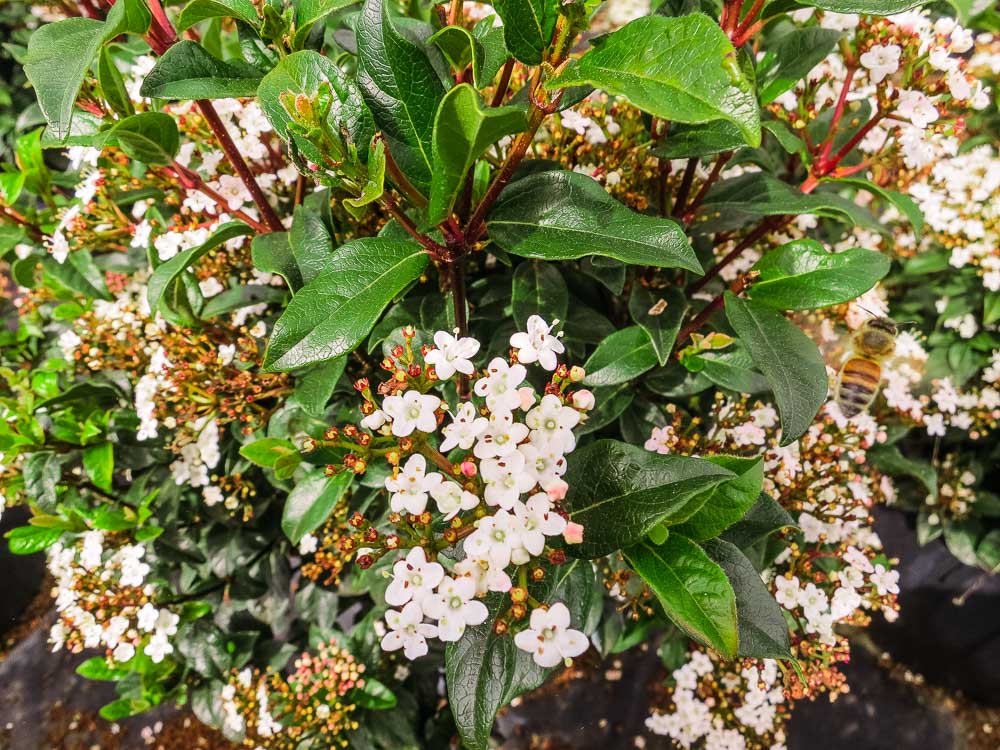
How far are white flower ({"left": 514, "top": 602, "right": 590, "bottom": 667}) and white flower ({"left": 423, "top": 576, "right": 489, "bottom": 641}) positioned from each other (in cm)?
5

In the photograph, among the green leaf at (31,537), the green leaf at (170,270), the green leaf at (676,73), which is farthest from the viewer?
the green leaf at (31,537)

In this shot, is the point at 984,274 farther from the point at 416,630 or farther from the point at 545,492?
the point at 416,630

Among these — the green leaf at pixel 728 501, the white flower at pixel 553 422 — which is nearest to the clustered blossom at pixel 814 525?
the green leaf at pixel 728 501

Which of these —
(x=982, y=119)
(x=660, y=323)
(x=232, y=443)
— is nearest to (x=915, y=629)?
(x=982, y=119)

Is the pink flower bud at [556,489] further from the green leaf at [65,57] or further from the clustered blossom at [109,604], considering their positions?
the clustered blossom at [109,604]

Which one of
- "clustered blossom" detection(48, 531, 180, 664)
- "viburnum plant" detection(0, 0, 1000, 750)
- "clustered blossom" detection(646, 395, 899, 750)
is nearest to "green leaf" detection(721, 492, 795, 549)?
"viburnum plant" detection(0, 0, 1000, 750)

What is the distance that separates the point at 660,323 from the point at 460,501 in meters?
0.42

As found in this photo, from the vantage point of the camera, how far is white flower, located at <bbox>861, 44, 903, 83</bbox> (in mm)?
844

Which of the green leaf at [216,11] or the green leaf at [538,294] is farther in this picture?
the green leaf at [538,294]

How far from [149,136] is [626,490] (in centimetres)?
74

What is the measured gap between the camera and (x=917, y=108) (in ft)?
2.76

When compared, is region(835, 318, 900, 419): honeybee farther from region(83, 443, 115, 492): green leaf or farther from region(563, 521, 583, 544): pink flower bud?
region(83, 443, 115, 492): green leaf

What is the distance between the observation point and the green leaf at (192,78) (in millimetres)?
669

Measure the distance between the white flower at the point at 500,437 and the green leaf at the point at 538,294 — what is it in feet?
0.82
